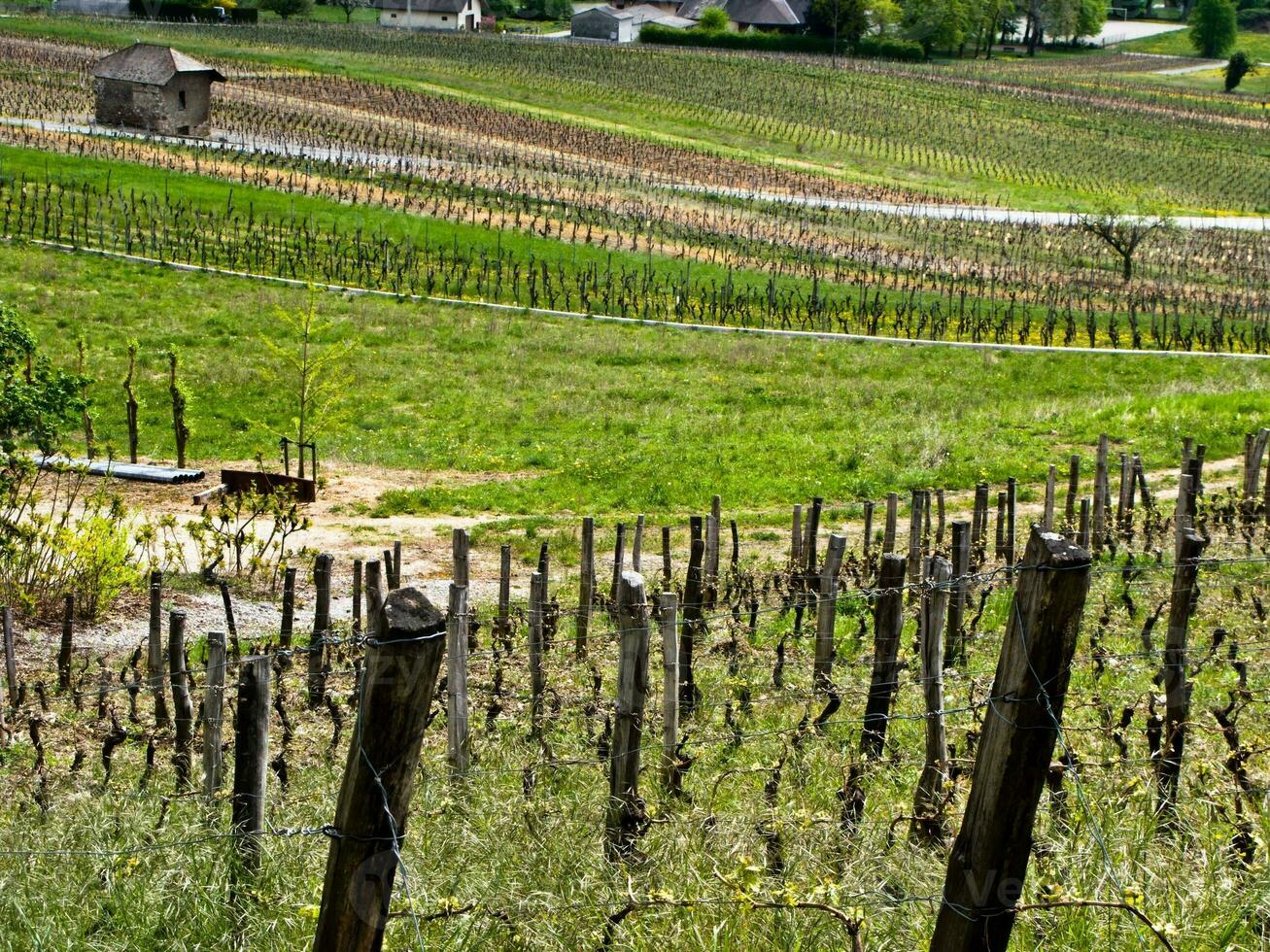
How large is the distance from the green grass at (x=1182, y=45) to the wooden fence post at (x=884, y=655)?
143 meters

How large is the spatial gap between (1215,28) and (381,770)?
145 m

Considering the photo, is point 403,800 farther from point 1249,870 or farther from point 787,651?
point 787,651

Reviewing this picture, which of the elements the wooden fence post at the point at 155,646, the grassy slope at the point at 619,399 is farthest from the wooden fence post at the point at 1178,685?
the grassy slope at the point at 619,399

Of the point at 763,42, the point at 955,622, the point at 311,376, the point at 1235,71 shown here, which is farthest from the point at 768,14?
the point at 955,622

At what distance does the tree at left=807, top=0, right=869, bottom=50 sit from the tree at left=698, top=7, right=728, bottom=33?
292 inches

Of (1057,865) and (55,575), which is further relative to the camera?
(55,575)

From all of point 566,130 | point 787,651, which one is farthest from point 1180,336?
point 566,130

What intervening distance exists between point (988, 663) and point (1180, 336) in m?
27.8

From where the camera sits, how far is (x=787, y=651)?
11070 mm

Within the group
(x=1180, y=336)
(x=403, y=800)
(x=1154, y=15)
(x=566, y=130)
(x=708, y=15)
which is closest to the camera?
(x=403, y=800)

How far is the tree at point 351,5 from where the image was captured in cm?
11681

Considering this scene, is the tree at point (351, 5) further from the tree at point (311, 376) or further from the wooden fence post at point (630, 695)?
the wooden fence post at point (630, 695)

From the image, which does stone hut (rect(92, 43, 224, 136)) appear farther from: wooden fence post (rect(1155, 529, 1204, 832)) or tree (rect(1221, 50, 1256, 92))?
tree (rect(1221, 50, 1256, 92))

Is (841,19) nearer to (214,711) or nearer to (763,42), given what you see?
(763,42)
